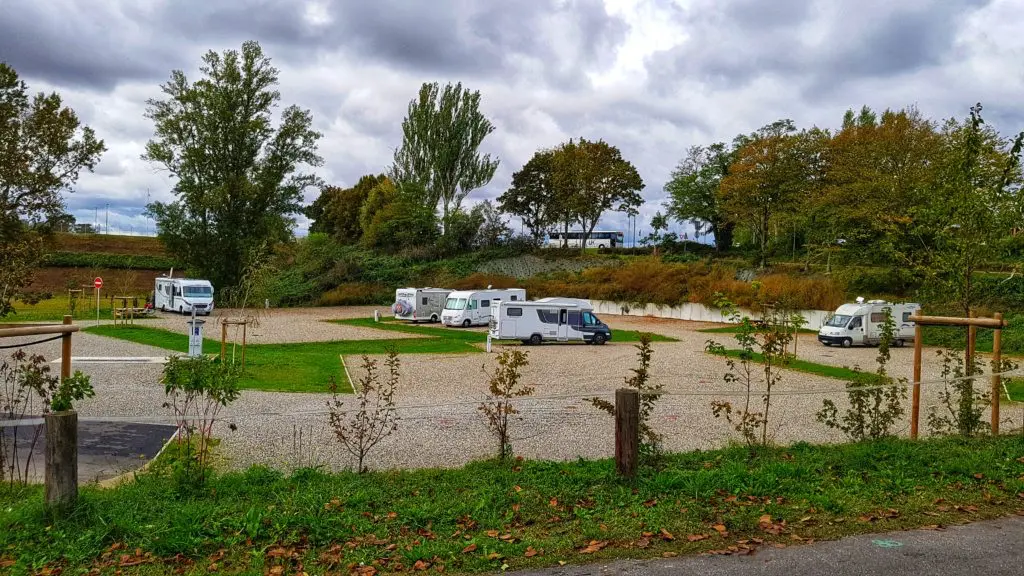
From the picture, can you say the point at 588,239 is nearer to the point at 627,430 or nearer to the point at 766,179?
the point at 766,179

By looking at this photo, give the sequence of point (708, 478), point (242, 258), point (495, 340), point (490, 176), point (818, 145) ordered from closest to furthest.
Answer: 1. point (708, 478)
2. point (495, 340)
3. point (818, 145)
4. point (242, 258)
5. point (490, 176)

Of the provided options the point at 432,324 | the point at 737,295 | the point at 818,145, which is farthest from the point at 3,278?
the point at 818,145

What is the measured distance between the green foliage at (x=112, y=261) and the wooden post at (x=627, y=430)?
190ft

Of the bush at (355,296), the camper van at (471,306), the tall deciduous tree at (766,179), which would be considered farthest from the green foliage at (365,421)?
the bush at (355,296)

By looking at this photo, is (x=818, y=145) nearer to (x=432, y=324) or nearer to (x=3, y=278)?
(x=432, y=324)

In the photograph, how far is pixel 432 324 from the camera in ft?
120

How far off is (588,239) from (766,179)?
39509mm

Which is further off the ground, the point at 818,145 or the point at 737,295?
the point at 818,145

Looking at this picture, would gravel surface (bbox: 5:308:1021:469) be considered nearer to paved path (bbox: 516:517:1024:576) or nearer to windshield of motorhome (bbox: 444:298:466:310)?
paved path (bbox: 516:517:1024:576)

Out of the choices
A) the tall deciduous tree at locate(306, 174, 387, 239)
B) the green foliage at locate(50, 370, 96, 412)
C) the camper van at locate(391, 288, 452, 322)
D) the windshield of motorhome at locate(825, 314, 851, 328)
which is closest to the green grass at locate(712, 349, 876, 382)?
the windshield of motorhome at locate(825, 314, 851, 328)

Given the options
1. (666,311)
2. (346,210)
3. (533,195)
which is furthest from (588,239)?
(666,311)

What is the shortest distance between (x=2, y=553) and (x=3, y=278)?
165 inches

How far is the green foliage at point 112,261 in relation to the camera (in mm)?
58594

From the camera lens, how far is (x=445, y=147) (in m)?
59.6
